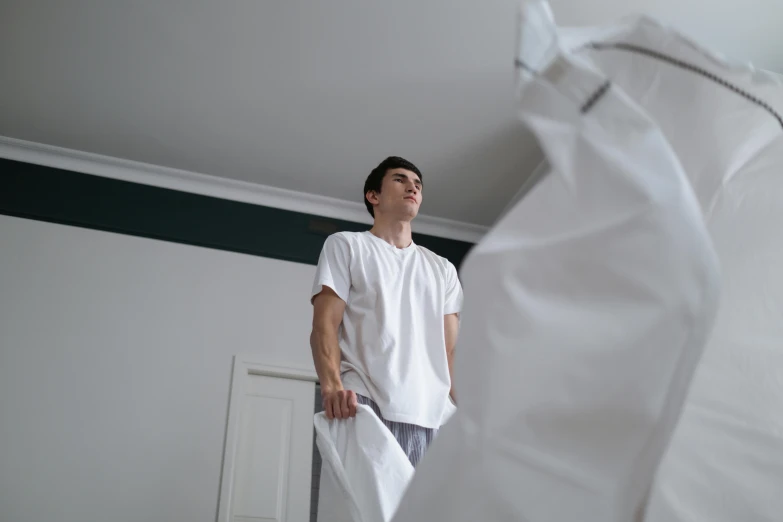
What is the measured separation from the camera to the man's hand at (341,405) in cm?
147

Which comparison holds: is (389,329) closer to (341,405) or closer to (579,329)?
(341,405)

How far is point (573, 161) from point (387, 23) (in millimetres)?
2953

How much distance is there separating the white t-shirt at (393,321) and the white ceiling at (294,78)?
1.68m

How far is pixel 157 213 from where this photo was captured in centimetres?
400

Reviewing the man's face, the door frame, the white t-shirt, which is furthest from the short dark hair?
the door frame

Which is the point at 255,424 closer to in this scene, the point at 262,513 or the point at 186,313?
the point at 262,513

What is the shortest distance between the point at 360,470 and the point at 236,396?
7.68 ft

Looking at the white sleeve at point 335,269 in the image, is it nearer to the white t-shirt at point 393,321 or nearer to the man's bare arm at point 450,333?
the white t-shirt at point 393,321

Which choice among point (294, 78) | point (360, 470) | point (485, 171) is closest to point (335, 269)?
point (360, 470)

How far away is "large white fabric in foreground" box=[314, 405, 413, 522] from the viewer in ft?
4.00

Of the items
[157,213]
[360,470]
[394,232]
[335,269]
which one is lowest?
[360,470]

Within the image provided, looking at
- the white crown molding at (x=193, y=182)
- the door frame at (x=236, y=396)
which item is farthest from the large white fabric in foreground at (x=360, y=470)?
the white crown molding at (x=193, y=182)

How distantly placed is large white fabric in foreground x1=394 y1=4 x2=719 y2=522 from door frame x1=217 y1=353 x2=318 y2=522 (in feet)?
9.42

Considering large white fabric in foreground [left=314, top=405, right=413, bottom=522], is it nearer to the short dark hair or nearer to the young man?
the young man
